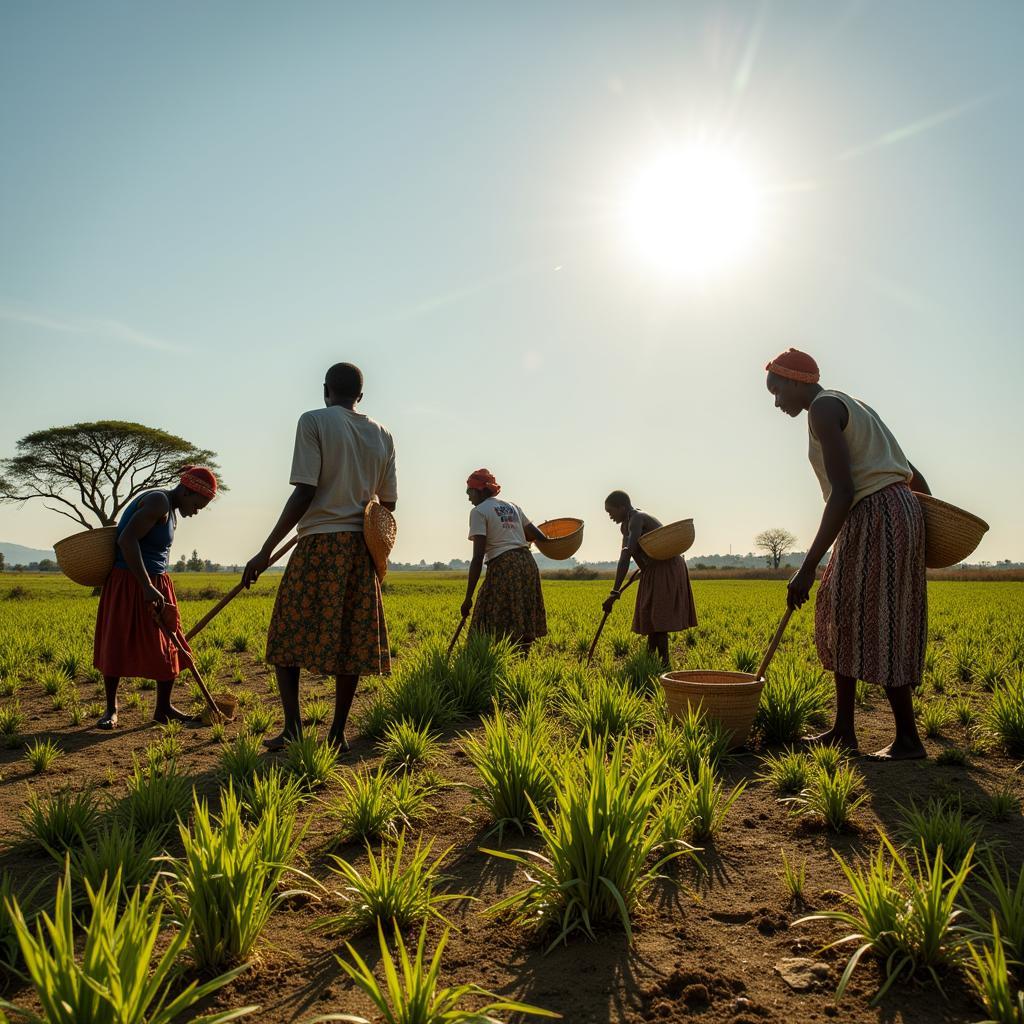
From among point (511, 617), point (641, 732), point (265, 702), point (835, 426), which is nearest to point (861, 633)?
point (835, 426)

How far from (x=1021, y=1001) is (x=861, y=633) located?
99.2 inches

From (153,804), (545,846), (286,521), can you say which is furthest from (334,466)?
(545,846)

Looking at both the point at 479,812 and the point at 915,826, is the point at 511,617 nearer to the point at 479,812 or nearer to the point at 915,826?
the point at 479,812

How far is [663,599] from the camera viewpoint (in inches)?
261

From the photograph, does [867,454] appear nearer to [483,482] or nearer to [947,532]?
[947,532]

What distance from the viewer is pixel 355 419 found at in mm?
4422

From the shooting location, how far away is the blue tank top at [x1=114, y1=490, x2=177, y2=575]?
16.9ft

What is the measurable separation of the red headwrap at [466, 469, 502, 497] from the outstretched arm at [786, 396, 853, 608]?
11.4ft

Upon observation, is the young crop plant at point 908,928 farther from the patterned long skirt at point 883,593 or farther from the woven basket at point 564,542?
the woven basket at point 564,542

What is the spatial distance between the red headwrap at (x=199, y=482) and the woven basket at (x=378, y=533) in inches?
59.3

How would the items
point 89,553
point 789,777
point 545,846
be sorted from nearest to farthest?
point 545,846
point 789,777
point 89,553

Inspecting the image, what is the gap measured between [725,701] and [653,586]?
2791 mm

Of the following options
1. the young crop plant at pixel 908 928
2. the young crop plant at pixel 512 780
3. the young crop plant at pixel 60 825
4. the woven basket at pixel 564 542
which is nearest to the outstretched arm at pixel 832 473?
the young crop plant at pixel 512 780

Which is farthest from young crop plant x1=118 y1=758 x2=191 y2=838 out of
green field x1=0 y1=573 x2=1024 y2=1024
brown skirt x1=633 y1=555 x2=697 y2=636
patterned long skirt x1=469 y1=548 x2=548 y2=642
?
brown skirt x1=633 y1=555 x2=697 y2=636
